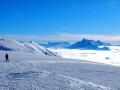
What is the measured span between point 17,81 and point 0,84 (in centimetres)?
223

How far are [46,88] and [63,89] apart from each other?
5.79 ft

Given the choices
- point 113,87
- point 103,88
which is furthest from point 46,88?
point 113,87

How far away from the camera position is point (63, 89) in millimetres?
23859

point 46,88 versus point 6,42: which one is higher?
point 6,42

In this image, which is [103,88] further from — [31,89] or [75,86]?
[31,89]

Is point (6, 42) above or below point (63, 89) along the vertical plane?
above

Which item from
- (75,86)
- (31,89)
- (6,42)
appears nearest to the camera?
(31,89)

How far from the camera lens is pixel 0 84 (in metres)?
24.5

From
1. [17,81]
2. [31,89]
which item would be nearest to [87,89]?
[31,89]

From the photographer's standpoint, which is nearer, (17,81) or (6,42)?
(17,81)

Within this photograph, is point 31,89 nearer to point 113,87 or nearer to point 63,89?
point 63,89

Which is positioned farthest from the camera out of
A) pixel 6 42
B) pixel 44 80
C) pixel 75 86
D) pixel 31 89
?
pixel 6 42

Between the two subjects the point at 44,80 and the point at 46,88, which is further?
the point at 44,80

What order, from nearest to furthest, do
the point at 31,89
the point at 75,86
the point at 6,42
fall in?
the point at 31,89, the point at 75,86, the point at 6,42
